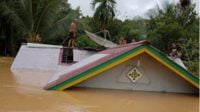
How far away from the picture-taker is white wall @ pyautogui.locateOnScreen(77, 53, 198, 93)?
6578 millimetres

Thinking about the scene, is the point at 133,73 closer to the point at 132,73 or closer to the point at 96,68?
the point at 132,73

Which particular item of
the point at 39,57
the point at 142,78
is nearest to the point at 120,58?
the point at 142,78

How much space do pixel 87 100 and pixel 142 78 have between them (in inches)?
62.7

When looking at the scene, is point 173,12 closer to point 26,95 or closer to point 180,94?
point 180,94

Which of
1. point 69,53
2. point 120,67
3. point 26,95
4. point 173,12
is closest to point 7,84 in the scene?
point 26,95

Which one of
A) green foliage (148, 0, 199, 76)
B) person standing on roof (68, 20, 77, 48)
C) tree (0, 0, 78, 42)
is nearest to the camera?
person standing on roof (68, 20, 77, 48)

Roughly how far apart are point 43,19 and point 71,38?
8.77 meters

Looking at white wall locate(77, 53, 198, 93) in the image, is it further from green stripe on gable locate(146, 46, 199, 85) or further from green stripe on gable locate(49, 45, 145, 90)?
green stripe on gable locate(49, 45, 145, 90)

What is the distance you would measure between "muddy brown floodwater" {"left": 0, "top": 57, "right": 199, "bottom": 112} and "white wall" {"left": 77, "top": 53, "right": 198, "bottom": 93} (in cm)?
19

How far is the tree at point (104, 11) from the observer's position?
24.4 metres

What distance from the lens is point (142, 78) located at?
21.7 feet

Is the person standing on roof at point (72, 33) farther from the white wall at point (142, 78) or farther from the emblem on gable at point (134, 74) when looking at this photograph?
the emblem on gable at point (134, 74)

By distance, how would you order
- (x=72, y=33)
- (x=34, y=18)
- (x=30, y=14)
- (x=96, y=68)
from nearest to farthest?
(x=96, y=68)
(x=72, y=33)
(x=30, y=14)
(x=34, y=18)

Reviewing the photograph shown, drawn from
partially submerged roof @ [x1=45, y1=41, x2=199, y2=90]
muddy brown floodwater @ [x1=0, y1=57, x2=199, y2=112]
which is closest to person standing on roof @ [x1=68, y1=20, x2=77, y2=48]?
muddy brown floodwater @ [x1=0, y1=57, x2=199, y2=112]
